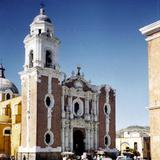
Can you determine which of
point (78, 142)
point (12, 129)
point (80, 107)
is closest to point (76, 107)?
point (80, 107)

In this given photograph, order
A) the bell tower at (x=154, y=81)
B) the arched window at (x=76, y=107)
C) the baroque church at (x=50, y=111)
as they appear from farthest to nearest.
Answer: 1. the arched window at (x=76, y=107)
2. the baroque church at (x=50, y=111)
3. the bell tower at (x=154, y=81)

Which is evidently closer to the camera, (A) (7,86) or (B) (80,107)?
(B) (80,107)

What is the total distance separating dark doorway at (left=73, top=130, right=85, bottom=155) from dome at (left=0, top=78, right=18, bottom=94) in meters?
11.1

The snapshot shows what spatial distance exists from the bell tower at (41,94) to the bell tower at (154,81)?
1790 centimetres

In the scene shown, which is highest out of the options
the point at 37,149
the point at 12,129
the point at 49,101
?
the point at 49,101

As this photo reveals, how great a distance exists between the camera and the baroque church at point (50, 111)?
3083cm

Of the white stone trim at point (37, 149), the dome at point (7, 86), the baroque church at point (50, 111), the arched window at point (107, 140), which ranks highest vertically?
the dome at point (7, 86)

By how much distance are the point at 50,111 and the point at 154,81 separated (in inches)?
744

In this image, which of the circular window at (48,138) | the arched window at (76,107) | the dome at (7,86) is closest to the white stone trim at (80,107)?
the arched window at (76,107)

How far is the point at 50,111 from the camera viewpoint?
31.6 metres

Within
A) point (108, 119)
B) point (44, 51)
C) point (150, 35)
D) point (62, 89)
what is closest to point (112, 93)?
point (108, 119)

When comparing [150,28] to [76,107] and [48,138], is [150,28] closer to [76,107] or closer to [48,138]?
[48,138]

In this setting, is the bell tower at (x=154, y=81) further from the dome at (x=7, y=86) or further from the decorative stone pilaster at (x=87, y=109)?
the dome at (x=7, y=86)

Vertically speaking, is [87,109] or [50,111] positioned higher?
[87,109]
